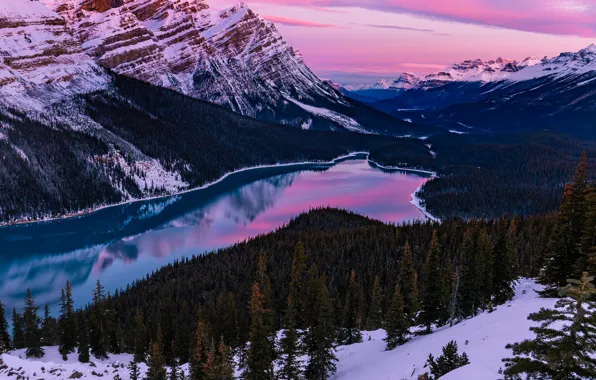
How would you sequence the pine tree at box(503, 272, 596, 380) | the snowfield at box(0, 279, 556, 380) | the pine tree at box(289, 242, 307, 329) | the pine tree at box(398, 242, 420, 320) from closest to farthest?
the pine tree at box(503, 272, 596, 380), the snowfield at box(0, 279, 556, 380), the pine tree at box(398, 242, 420, 320), the pine tree at box(289, 242, 307, 329)

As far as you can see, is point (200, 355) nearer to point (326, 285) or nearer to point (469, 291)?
point (469, 291)

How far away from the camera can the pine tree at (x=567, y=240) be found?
43.3 meters

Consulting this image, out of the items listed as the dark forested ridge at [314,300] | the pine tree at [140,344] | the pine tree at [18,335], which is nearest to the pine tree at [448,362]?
the dark forested ridge at [314,300]

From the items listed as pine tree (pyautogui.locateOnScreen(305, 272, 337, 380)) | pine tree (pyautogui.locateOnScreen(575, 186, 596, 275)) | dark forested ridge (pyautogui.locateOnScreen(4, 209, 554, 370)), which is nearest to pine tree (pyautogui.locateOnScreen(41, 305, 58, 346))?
dark forested ridge (pyautogui.locateOnScreen(4, 209, 554, 370))

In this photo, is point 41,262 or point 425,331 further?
point 41,262

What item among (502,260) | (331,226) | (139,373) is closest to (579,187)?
(502,260)

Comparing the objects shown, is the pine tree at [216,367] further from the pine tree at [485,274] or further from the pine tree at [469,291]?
the pine tree at [485,274]

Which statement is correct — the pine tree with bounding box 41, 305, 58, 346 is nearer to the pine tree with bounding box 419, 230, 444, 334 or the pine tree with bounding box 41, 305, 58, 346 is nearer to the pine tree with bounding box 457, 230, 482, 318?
the pine tree with bounding box 419, 230, 444, 334

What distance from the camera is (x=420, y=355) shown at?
3975cm

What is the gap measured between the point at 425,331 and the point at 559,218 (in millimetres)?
19862

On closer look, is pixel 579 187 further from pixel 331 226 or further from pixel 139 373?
pixel 331 226

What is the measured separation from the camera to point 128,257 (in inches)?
5974

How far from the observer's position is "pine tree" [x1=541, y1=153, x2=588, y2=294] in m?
43.3

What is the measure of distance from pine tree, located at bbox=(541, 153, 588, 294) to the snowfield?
3.56 m
